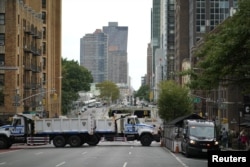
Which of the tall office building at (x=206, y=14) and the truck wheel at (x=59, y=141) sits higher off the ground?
the tall office building at (x=206, y=14)

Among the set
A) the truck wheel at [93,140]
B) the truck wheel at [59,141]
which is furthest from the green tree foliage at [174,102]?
the truck wheel at [59,141]

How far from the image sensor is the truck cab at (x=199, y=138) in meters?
33.4

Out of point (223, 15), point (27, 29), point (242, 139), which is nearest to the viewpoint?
point (242, 139)

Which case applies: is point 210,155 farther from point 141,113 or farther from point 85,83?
point 85,83

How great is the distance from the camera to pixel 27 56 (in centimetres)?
8125

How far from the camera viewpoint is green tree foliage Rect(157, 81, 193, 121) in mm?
88938

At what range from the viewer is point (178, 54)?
13988 cm

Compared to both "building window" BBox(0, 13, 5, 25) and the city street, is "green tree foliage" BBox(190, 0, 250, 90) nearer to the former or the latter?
the city street

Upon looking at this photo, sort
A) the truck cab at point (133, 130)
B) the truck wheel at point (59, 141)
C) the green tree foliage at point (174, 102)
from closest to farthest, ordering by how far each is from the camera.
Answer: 1. the truck wheel at point (59, 141)
2. the truck cab at point (133, 130)
3. the green tree foliage at point (174, 102)

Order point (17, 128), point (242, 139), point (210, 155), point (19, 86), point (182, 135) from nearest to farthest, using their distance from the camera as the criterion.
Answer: point (210, 155) < point (182, 135) < point (242, 139) < point (17, 128) < point (19, 86)

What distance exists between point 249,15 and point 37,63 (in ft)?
212

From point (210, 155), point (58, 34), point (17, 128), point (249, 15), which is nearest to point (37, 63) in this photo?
point (58, 34)

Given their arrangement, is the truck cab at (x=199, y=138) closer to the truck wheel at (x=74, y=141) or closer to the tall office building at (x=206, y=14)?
the truck wheel at (x=74, y=141)

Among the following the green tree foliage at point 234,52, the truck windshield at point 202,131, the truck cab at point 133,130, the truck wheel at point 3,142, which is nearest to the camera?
the green tree foliage at point 234,52
